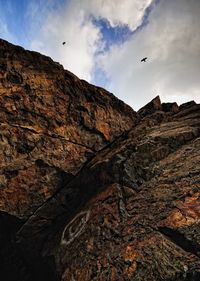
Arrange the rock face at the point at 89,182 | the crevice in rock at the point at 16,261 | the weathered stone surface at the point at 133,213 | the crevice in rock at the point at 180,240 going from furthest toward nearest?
the crevice in rock at the point at 16,261
the rock face at the point at 89,182
the weathered stone surface at the point at 133,213
the crevice in rock at the point at 180,240

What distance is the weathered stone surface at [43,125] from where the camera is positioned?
1934cm

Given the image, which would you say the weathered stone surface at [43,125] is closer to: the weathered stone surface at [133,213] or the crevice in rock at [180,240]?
the weathered stone surface at [133,213]

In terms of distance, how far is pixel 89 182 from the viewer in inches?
775

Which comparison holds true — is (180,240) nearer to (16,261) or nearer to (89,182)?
(89,182)

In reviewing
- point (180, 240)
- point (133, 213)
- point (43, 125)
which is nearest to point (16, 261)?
point (43, 125)

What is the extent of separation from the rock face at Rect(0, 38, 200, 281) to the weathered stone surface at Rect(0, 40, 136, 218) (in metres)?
0.07

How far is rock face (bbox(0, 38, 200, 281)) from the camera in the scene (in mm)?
13289

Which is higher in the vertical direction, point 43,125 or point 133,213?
point 43,125

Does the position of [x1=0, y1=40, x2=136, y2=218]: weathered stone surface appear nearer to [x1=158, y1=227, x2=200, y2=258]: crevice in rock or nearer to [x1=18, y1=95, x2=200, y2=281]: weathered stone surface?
[x1=18, y1=95, x2=200, y2=281]: weathered stone surface

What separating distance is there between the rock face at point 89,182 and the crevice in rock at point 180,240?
1.7 inches

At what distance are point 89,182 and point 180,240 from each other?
8.08 metres

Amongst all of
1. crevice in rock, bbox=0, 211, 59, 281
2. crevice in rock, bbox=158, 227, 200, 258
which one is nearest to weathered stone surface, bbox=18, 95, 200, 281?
crevice in rock, bbox=158, 227, 200, 258

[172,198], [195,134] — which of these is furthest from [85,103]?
[172,198]

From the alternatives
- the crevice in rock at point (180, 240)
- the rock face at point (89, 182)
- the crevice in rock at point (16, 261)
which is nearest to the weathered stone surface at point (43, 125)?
the rock face at point (89, 182)
